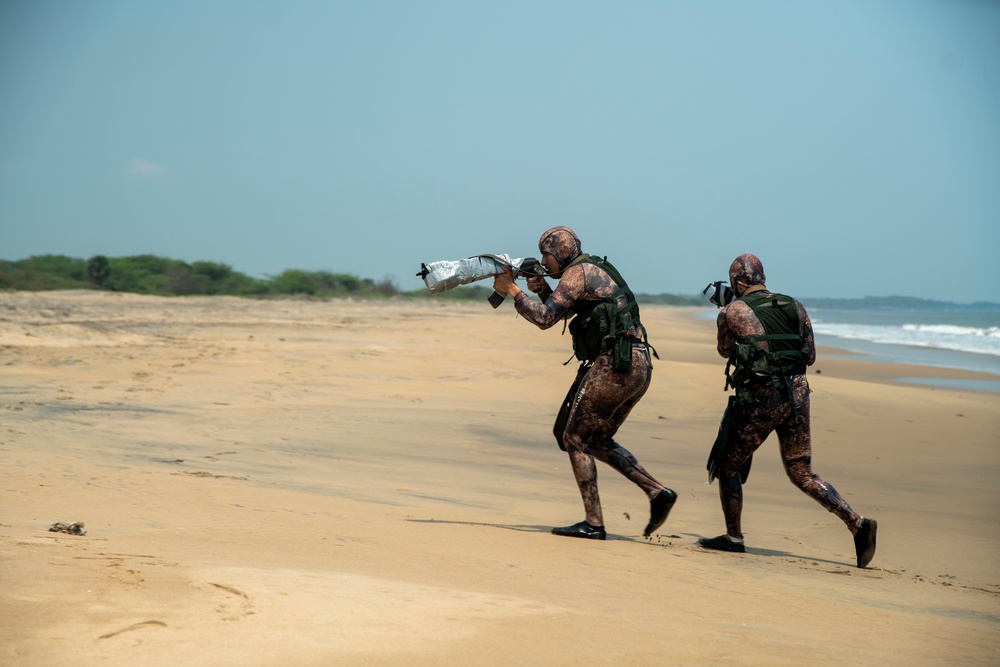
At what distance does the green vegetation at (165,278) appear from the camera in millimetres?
49344

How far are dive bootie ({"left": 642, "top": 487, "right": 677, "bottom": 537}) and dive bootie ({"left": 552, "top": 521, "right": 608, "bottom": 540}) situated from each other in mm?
353

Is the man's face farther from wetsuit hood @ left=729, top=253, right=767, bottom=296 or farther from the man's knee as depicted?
the man's knee

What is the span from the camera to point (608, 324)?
5.72 metres

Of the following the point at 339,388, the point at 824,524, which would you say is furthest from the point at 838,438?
the point at 339,388

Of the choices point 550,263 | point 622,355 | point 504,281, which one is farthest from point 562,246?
point 622,355

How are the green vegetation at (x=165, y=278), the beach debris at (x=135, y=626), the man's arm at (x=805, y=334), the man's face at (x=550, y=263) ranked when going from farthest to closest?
the green vegetation at (x=165, y=278) → the man's face at (x=550, y=263) → the man's arm at (x=805, y=334) → the beach debris at (x=135, y=626)

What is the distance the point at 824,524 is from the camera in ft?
22.6

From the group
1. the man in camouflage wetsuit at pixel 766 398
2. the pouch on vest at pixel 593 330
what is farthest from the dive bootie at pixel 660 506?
the pouch on vest at pixel 593 330

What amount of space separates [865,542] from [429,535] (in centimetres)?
257

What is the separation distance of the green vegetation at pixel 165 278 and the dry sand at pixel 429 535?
114ft

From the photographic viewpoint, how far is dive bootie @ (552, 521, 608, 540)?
5.57 m

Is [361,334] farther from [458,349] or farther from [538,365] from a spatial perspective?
[538,365]

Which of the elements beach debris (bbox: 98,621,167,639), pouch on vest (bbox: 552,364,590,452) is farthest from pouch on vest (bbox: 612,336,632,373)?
beach debris (bbox: 98,621,167,639)

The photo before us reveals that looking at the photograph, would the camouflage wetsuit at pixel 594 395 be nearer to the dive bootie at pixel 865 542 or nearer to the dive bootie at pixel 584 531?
the dive bootie at pixel 584 531
